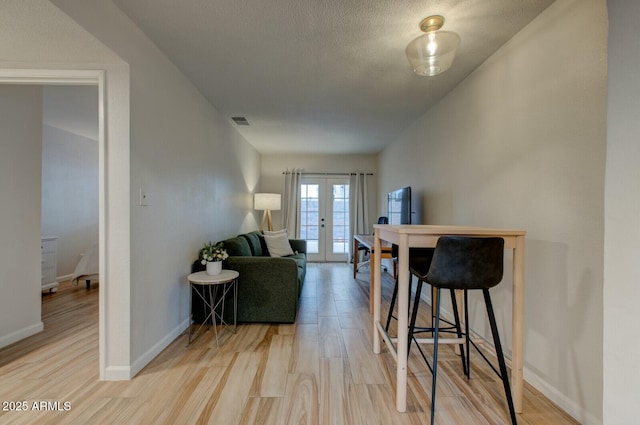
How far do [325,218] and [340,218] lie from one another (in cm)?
34

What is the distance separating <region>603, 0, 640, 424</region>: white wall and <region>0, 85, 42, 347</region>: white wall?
3.78 meters

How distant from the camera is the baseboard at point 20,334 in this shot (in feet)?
7.05

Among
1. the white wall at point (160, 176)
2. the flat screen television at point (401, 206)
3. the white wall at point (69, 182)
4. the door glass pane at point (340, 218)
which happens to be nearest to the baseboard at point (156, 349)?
the white wall at point (160, 176)

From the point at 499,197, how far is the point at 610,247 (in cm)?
131

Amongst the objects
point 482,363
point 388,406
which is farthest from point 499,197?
point 388,406

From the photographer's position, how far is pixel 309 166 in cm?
592

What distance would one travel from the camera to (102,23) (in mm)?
1553

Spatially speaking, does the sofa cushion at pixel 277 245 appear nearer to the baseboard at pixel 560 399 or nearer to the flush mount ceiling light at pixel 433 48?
the baseboard at pixel 560 399

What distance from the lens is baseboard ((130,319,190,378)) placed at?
5.89 feet

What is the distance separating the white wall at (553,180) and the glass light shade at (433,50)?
0.58 m

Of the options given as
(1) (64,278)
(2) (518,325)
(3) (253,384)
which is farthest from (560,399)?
(1) (64,278)

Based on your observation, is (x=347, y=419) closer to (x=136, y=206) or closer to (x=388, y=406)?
(x=388, y=406)

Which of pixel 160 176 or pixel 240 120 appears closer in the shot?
pixel 160 176

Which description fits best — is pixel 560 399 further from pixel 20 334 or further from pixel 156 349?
pixel 20 334
